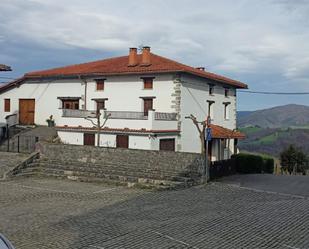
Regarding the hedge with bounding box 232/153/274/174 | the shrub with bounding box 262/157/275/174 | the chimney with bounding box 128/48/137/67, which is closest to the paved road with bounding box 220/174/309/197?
the hedge with bounding box 232/153/274/174

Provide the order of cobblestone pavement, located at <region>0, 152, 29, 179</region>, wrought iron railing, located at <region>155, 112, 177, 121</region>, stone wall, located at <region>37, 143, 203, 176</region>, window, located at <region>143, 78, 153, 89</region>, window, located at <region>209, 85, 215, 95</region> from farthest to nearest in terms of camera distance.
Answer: window, located at <region>209, 85, 215, 95</region>
window, located at <region>143, 78, 153, 89</region>
wrought iron railing, located at <region>155, 112, 177, 121</region>
cobblestone pavement, located at <region>0, 152, 29, 179</region>
stone wall, located at <region>37, 143, 203, 176</region>

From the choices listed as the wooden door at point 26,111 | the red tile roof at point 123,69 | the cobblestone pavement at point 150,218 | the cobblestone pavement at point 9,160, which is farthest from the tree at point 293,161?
the cobblestone pavement at point 9,160

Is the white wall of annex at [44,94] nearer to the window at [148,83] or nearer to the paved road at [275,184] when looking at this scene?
the window at [148,83]

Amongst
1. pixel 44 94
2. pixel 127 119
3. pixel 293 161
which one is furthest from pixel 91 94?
pixel 293 161

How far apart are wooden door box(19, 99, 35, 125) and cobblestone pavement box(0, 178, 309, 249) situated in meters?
17.7

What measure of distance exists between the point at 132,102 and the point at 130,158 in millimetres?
9918

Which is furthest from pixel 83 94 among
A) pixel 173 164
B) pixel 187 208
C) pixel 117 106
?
pixel 187 208

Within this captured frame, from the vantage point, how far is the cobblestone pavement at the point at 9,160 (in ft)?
67.5

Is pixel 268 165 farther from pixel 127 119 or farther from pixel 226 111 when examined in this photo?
pixel 127 119

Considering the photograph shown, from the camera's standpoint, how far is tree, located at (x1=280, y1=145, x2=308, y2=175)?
121ft

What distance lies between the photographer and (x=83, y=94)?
32.0m

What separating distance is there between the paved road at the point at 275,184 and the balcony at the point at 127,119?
6.70 metres

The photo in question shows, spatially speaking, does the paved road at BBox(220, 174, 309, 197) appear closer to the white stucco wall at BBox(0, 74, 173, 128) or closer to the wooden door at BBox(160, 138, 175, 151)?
the wooden door at BBox(160, 138, 175, 151)

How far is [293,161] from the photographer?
37062mm
